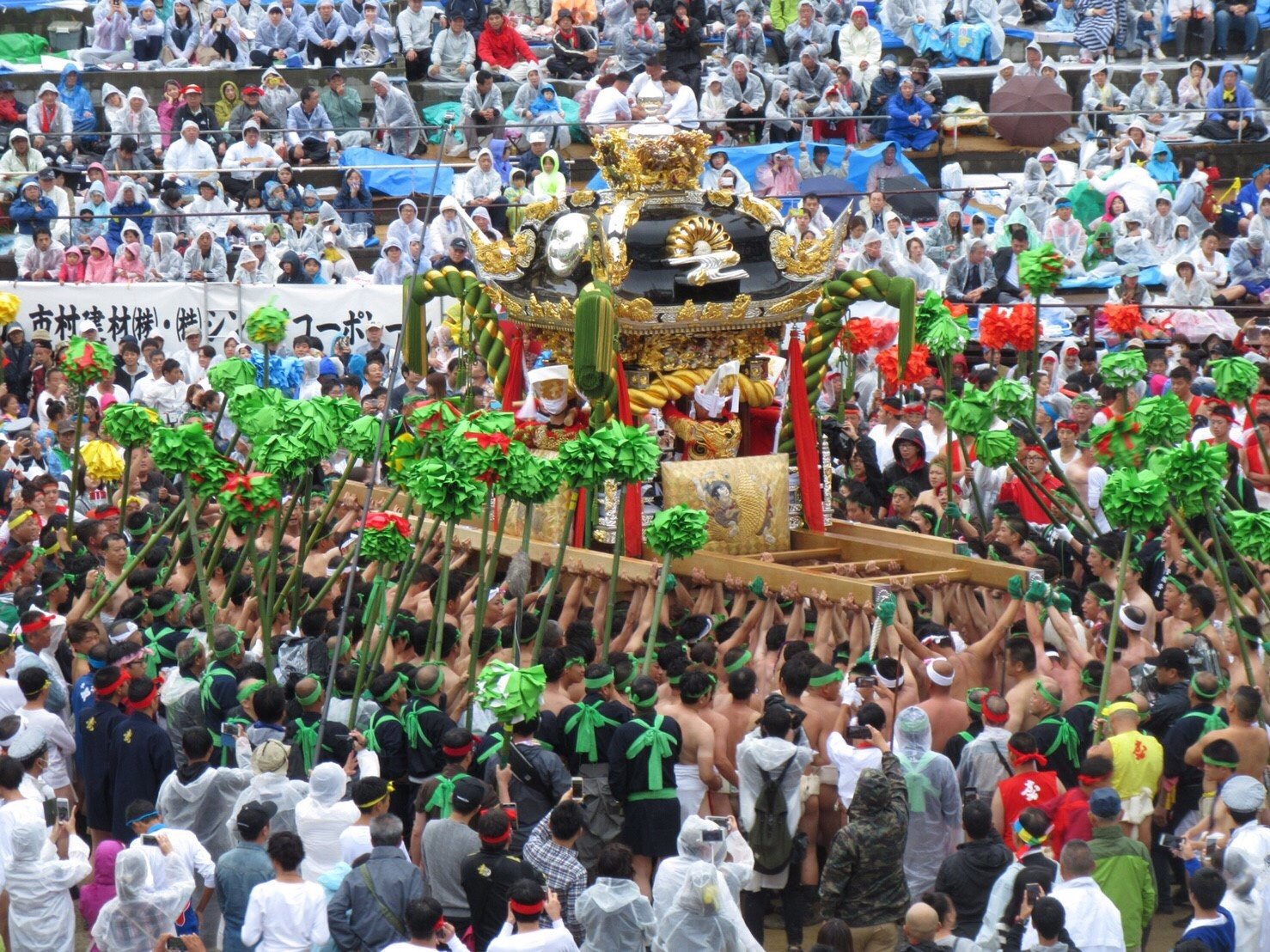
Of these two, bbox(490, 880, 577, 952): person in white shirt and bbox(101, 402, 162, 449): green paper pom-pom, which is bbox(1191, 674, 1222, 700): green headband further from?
bbox(101, 402, 162, 449): green paper pom-pom

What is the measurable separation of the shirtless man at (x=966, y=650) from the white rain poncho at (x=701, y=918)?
2.84 m

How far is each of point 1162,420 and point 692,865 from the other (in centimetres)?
448

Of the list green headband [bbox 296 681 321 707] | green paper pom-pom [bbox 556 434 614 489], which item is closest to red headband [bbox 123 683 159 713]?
green headband [bbox 296 681 321 707]

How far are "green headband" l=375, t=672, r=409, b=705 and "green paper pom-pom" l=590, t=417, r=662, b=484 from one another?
1536 mm

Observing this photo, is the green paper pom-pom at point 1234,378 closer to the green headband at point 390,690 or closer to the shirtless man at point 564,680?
the shirtless man at point 564,680

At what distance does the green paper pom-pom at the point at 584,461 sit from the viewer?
1023 cm

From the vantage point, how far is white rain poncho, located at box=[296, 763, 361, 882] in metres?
8.26

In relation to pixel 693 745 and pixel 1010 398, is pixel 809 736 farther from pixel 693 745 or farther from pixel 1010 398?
pixel 1010 398

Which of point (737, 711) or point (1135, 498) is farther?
point (1135, 498)

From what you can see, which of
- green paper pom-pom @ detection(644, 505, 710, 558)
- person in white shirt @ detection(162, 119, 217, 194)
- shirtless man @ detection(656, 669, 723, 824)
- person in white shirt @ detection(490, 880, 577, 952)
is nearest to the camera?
person in white shirt @ detection(490, 880, 577, 952)

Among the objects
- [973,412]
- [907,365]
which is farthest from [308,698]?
[907,365]

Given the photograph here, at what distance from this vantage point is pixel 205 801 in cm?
890

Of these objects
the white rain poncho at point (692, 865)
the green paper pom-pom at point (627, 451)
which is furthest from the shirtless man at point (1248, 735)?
the green paper pom-pom at point (627, 451)

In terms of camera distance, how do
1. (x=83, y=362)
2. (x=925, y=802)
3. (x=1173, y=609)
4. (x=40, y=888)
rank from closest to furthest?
(x=40, y=888)
(x=925, y=802)
(x=1173, y=609)
(x=83, y=362)
